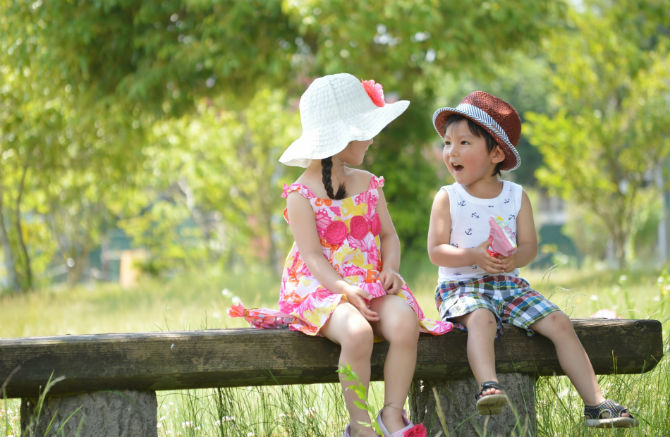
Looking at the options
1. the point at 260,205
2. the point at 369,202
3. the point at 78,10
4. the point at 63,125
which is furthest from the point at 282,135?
the point at 369,202

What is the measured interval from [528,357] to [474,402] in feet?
0.83

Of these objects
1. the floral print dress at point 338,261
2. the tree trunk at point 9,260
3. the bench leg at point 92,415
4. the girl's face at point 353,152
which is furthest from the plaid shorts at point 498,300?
the tree trunk at point 9,260

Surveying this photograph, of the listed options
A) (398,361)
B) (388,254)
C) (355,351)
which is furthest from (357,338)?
(388,254)

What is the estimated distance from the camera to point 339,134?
9.89 ft

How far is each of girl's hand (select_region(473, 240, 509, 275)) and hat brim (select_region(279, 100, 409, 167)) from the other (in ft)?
1.88

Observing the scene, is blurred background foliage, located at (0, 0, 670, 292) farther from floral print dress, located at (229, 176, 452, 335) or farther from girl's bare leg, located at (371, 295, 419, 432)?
girl's bare leg, located at (371, 295, 419, 432)

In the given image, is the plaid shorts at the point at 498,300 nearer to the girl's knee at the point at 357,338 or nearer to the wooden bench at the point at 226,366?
the wooden bench at the point at 226,366

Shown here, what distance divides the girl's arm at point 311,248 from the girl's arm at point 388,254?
0.50 feet

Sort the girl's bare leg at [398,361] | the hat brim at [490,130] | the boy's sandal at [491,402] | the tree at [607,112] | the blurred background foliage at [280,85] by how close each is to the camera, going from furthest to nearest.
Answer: the tree at [607,112]
the blurred background foliage at [280,85]
the hat brim at [490,130]
the girl's bare leg at [398,361]
the boy's sandal at [491,402]

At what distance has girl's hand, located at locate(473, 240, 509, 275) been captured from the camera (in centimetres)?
290

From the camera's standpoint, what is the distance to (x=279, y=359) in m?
2.68

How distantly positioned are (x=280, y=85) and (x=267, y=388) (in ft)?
24.7

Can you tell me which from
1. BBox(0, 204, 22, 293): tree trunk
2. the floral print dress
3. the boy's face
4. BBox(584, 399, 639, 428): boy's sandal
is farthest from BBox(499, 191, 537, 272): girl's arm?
BBox(0, 204, 22, 293): tree trunk

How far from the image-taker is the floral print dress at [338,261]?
2840mm
